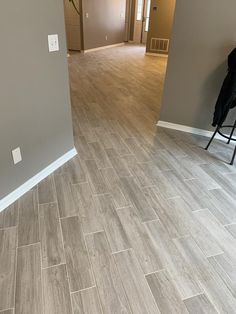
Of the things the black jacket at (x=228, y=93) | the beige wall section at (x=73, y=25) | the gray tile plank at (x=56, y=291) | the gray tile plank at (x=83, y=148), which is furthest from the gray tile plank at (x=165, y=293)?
the beige wall section at (x=73, y=25)

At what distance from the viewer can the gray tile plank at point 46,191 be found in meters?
2.05

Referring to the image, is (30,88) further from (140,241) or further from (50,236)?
(140,241)

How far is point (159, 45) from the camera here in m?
8.32

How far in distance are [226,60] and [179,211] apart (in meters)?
1.84

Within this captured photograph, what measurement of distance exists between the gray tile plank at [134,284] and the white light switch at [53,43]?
169 cm

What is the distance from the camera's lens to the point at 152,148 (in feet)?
9.54

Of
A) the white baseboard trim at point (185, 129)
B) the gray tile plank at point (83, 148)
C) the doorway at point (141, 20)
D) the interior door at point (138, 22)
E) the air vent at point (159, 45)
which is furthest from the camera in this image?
the interior door at point (138, 22)

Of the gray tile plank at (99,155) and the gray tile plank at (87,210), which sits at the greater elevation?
the gray tile plank at (99,155)

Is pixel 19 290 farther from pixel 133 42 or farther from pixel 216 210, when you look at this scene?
pixel 133 42

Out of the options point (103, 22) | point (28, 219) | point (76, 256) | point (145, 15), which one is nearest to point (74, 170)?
point (28, 219)

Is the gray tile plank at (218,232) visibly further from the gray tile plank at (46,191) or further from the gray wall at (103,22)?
the gray wall at (103,22)

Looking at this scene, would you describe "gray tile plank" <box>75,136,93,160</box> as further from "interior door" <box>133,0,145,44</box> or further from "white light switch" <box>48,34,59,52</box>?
"interior door" <box>133,0,145,44</box>

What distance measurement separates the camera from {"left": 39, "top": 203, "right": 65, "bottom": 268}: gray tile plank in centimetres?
156

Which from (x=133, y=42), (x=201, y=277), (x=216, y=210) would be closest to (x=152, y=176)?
(x=216, y=210)
